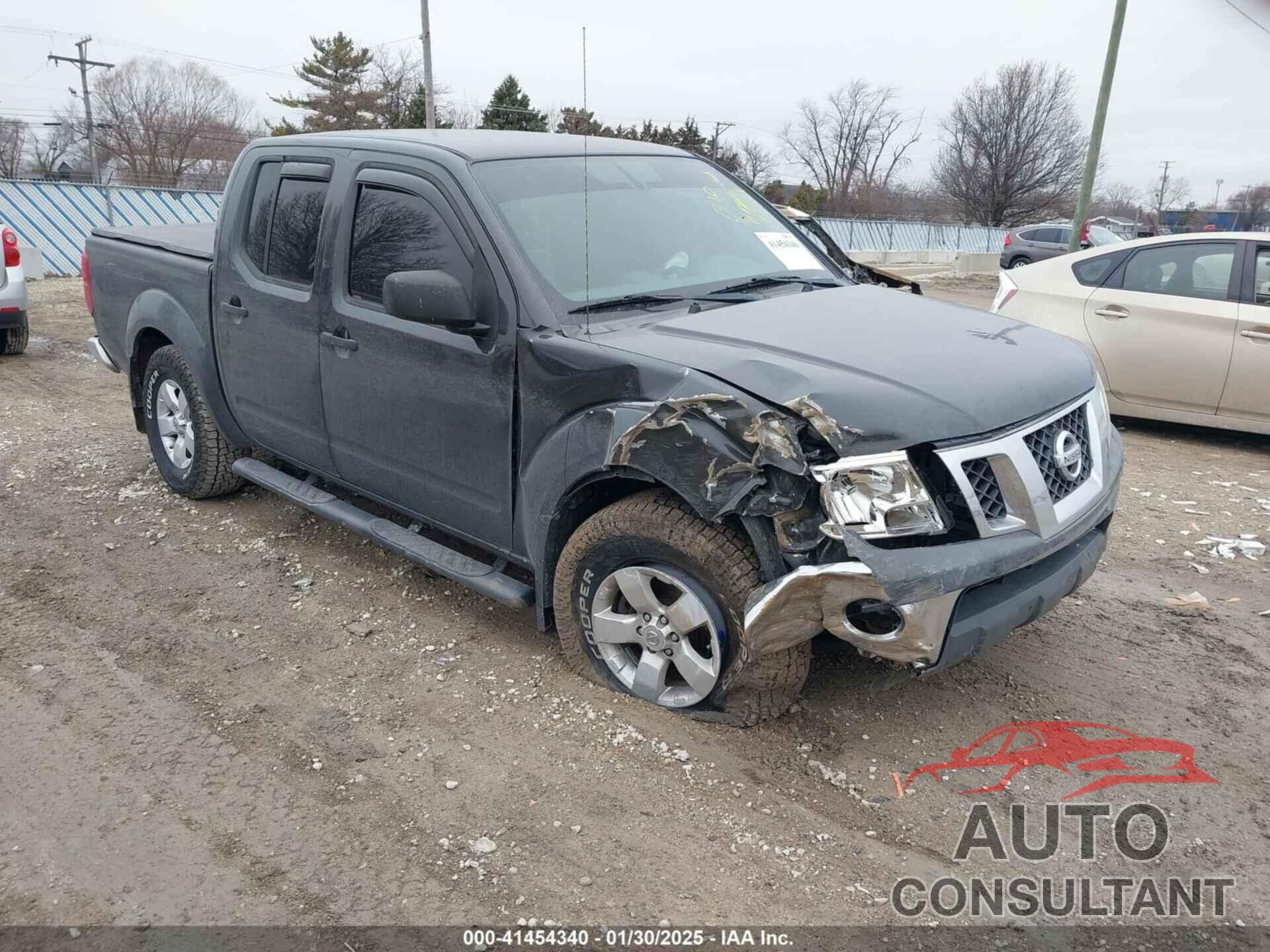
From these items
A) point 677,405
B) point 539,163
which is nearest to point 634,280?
point 539,163

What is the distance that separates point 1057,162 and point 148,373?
5793cm

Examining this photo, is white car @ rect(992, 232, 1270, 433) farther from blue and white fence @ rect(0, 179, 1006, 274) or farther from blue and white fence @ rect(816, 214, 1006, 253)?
blue and white fence @ rect(816, 214, 1006, 253)

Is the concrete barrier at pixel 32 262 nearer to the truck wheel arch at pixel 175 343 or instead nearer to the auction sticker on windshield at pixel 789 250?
the truck wheel arch at pixel 175 343

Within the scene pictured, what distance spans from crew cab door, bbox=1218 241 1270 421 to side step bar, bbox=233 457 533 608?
5.45 meters

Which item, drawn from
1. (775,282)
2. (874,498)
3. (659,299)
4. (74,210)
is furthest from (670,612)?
(74,210)

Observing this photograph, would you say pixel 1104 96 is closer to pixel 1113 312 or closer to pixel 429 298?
pixel 1113 312

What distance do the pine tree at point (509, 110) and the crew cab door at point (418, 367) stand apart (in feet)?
106

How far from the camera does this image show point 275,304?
14.3 feet

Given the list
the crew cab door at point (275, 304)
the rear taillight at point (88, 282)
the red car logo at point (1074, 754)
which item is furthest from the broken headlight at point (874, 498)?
the rear taillight at point (88, 282)

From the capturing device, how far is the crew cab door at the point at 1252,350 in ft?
21.7

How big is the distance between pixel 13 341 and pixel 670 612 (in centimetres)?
913

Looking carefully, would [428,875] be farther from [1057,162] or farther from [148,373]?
[1057,162]

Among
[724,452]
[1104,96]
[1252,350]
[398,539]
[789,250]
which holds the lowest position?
[398,539]

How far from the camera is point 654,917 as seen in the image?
2.48 m
